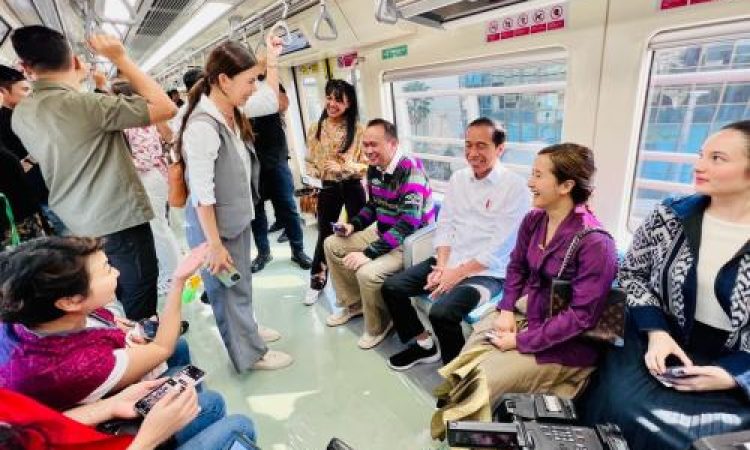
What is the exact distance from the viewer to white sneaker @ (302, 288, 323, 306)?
349cm

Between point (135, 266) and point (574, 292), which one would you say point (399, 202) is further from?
point (135, 266)

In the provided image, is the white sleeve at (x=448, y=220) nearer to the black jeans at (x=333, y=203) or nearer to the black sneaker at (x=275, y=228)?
the black jeans at (x=333, y=203)

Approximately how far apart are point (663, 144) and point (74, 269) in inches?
115

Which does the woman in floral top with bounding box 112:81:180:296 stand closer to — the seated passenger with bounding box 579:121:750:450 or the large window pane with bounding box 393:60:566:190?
the large window pane with bounding box 393:60:566:190

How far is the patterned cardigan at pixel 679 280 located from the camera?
1409 millimetres

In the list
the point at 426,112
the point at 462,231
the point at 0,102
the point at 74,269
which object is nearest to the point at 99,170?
the point at 74,269

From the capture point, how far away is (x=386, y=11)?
2123 mm

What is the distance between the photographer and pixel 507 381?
1680 millimetres

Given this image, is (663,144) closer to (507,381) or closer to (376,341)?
(507,381)

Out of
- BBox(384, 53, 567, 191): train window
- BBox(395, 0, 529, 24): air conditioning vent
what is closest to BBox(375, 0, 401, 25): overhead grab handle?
BBox(395, 0, 529, 24): air conditioning vent

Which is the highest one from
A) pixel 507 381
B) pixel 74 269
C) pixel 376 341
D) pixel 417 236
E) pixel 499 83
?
pixel 499 83

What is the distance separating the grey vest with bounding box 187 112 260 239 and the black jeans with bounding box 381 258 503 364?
3.50 feet

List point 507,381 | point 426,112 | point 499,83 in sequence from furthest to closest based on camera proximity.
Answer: point 426,112
point 499,83
point 507,381

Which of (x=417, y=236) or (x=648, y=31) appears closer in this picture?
(x=648, y=31)
